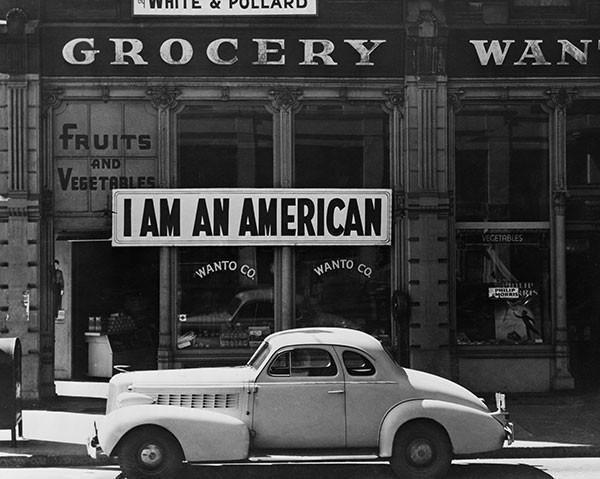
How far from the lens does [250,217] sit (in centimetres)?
1378

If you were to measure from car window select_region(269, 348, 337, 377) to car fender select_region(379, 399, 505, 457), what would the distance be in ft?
2.68

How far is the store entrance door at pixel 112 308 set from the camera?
1420 centimetres

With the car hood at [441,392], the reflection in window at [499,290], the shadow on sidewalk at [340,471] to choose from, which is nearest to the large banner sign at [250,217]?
the reflection in window at [499,290]

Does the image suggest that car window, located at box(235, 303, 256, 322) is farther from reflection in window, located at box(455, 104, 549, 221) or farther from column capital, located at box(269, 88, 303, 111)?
reflection in window, located at box(455, 104, 549, 221)

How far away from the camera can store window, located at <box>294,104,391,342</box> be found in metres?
13.9

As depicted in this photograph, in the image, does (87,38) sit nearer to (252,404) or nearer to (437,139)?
(437,139)

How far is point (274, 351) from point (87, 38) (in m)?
7.09

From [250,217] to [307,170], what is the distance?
1236 mm

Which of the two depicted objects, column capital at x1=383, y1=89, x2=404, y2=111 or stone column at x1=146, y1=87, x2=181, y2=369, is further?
column capital at x1=383, y1=89, x2=404, y2=111

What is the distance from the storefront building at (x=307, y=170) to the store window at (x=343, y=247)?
0.11 feet

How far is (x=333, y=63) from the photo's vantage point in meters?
13.9

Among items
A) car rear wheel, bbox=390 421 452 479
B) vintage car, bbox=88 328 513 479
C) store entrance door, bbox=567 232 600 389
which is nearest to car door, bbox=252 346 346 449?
vintage car, bbox=88 328 513 479

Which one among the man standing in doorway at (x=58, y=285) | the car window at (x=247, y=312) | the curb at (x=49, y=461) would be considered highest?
the man standing in doorway at (x=58, y=285)

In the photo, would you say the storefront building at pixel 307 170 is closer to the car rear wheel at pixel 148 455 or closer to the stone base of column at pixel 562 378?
the stone base of column at pixel 562 378
